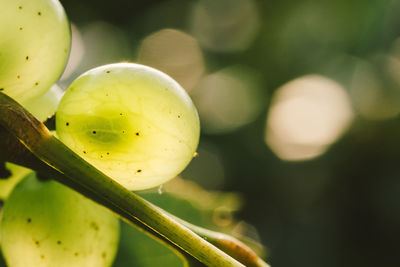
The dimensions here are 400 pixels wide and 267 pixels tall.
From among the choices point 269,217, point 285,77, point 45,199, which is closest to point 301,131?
point 285,77

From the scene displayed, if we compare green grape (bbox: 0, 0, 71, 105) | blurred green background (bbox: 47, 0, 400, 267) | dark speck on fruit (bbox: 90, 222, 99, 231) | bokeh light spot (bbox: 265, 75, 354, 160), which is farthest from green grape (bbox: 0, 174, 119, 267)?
bokeh light spot (bbox: 265, 75, 354, 160)

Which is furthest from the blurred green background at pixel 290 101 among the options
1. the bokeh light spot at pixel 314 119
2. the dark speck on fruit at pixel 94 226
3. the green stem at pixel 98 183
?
the green stem at pixel 98 183

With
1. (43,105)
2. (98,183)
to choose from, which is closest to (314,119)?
(43,105)

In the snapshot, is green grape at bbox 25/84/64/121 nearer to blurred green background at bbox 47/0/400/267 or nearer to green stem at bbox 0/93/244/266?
green stem at bbox 0/93/244/266

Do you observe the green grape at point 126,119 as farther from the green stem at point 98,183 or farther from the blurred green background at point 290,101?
the blurred green background at point 290,101

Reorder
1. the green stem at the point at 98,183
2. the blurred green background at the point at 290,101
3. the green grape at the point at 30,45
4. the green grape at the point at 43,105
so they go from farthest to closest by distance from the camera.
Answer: the blurred green background at the point at 290,101, the green grape at the point at 43,105, the green grape at the point at 30,45, the green stem at the point at 98,183

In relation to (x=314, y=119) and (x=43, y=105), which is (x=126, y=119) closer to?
(x=43, y=105)
